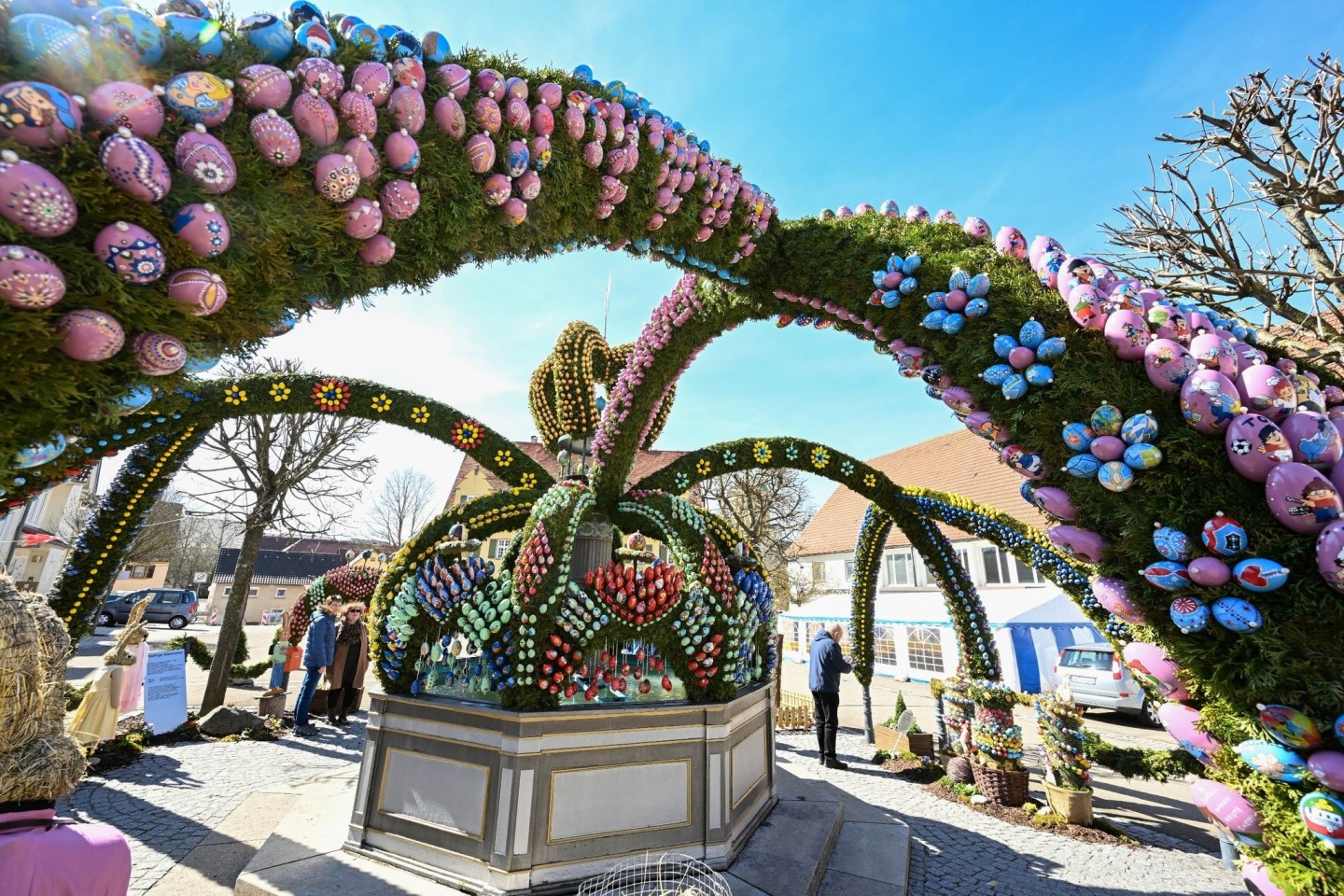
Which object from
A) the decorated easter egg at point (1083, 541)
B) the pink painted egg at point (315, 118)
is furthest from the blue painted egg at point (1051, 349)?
the pink painted egg at point (315, 118)

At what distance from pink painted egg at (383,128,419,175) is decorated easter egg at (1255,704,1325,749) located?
3196mm

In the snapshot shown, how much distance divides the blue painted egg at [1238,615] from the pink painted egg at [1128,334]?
94cm

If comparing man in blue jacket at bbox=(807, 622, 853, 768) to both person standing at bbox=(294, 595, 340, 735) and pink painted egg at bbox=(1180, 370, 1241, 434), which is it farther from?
person standing at bbox=(294, 595, 340, 735)

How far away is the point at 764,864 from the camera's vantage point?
175 inches

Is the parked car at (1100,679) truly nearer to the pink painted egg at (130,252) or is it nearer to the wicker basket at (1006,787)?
the wicker basket at (1006,787)

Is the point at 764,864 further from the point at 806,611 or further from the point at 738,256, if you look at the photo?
the point at 806,611

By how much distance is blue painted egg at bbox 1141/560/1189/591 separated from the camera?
2.03 m

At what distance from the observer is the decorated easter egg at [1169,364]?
2229 millimetres

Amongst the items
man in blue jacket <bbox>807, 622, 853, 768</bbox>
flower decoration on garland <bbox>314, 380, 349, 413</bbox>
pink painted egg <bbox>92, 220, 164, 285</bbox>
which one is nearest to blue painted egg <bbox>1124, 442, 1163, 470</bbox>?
pink painted egg <bbox>92, 220, 164, 285</bbox>

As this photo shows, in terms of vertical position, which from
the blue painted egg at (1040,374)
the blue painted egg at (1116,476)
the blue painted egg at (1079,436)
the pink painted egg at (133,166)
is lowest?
the blue painted egg at (1116,476)

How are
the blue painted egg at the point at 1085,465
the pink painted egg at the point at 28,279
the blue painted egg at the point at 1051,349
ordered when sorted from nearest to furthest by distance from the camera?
the pink painted egg at the point at 28,279, the blue painted egg at the point at 1085,465, the blue painted egg at the point at 1051,349

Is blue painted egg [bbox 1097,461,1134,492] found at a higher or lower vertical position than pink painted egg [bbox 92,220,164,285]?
lower

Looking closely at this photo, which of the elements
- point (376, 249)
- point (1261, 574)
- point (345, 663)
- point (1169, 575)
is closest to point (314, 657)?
point (345, 663)

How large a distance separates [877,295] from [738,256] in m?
1.00
